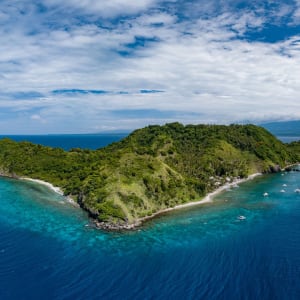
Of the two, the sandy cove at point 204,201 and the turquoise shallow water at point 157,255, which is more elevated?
the sandy cove at point 204,201

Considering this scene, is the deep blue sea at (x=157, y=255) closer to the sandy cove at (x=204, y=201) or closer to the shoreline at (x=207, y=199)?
the sandy cove at (x=204, y=201)

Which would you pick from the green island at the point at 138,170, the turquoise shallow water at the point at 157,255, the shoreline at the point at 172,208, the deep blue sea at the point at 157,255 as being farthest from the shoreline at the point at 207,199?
the turquoise shallow water at the point at 157,255

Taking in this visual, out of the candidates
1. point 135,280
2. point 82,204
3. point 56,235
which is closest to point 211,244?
point 135,280

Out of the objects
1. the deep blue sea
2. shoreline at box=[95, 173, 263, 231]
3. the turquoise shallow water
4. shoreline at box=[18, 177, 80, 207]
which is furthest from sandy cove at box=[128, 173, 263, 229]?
shoreline at box=[18, 177, 80, 207]

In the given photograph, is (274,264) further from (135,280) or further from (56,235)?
(56,235)

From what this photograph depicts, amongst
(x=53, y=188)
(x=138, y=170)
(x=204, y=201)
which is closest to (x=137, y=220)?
(x=138, y=170)

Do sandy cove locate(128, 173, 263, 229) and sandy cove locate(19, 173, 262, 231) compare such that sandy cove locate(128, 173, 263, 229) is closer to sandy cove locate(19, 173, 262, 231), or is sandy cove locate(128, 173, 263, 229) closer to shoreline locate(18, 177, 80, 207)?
sandy cove locate(19, 173, 262, 231)
